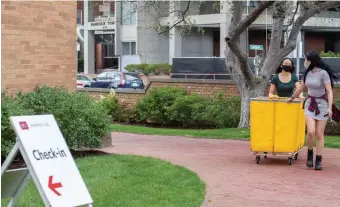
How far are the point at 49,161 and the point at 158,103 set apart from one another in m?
14.2

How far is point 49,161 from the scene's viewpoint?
205 inches

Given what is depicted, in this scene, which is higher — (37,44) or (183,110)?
(37,44)

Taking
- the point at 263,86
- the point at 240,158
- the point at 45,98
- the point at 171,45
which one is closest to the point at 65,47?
the point at 45,98

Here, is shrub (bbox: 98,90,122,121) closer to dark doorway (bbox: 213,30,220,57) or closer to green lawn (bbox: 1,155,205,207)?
green lawn (bbox: 1,155,205,207)

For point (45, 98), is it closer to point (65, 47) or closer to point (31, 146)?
point (65, 47)

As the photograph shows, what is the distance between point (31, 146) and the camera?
506 centimetres

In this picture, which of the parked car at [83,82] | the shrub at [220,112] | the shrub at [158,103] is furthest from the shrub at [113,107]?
the parked car at [83,82]

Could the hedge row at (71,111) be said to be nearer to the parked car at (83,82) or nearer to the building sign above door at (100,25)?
the parked car at (83,82)

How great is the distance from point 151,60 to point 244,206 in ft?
154

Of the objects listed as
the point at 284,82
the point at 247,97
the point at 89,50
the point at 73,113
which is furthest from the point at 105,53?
the point at 284,82

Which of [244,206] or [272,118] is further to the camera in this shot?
[272,118]

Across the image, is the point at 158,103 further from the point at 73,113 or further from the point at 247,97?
the point at 73,113

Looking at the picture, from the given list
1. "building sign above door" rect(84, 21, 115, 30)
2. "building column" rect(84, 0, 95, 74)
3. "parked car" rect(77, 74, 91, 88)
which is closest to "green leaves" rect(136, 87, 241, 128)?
"parked car" rect(77, 74, 91, 88)

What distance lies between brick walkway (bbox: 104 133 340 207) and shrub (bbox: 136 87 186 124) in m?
5.46
